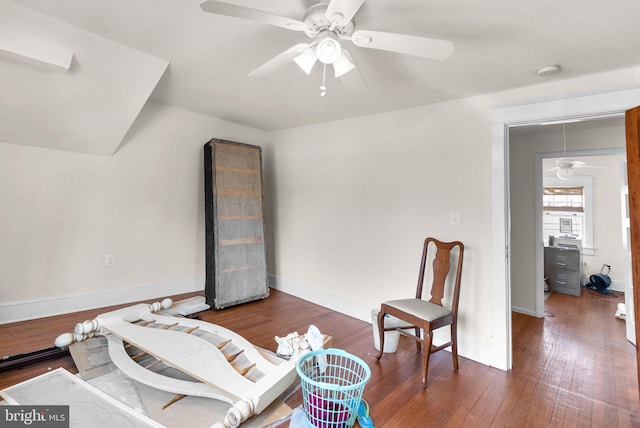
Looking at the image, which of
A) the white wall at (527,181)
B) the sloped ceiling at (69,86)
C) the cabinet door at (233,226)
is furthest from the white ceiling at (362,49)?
the white wall at (527,181)

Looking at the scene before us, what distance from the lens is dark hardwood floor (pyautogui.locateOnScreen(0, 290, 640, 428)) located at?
178cm

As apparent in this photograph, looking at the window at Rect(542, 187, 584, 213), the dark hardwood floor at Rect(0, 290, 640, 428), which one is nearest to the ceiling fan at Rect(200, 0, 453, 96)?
the dark hardwood floor at Rect(0, 290, 640, 428)

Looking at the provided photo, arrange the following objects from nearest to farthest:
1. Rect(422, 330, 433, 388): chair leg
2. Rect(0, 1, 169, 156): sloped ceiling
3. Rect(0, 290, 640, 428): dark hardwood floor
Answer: Rect(0, 290, 640, 428): dark hardwood floor < Rect(0, 1, 169, 156): sloped ceiling < Rect(422, 330, 433, 388): chair leg

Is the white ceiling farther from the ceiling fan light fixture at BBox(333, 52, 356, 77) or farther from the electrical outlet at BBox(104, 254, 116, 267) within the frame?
the electrical outlet at BBox(104, 254, 116, 267)

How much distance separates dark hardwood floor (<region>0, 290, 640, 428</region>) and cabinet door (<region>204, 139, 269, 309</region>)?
0.28 m

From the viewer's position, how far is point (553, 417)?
177 cm

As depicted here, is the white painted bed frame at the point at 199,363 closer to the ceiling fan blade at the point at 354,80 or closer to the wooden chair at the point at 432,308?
the wooden chair at the point at 432,308

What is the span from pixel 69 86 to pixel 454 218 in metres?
3.38

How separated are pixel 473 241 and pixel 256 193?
8.71 feet

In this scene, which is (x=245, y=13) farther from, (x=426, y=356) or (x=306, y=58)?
(x=426, y=356)

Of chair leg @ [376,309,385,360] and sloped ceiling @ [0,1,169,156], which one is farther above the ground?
sloped ceiling @ [0,1,169,156]

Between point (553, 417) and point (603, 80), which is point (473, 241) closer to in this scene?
point (553, 417)

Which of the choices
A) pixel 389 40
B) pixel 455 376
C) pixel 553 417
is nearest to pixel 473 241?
pixel 455 376

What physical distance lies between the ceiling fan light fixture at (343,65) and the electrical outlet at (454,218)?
5.46ft
